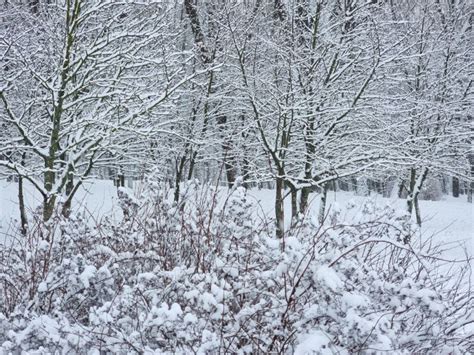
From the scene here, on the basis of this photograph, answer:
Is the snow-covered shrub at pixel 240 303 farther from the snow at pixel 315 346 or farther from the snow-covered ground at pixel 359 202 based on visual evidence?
the snow-covered ground at pixel 359 202

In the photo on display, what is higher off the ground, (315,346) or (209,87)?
(209,87)

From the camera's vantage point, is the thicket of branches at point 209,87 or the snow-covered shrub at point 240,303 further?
the thicket of branches at point 209,87

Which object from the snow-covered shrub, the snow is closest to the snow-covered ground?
the snow-covered shrub

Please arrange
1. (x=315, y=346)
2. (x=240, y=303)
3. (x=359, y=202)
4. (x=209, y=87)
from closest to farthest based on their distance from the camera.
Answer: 1. (x=315, y=346)
2. (x=240, y=303)
3. (x=359, y=202)
4. (x=209, y=87)

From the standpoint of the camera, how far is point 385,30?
35.8 ft

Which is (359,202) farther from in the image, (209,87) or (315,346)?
(315,346)

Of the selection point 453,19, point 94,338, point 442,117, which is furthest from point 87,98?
point 453,19

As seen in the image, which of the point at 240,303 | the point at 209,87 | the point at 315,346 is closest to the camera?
the point at 315,346

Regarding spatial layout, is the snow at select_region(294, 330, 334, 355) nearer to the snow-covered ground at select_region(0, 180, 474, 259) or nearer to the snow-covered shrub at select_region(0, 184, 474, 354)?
the snow-covered shrub at select_region(0, 184, 474, 354)

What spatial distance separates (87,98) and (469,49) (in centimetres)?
1192

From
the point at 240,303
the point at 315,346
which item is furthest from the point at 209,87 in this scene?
the point at 315,346

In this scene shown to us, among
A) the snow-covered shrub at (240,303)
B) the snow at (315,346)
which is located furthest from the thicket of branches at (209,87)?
the snow at (315,346)

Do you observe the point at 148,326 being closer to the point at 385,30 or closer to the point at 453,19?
the point at 385,30

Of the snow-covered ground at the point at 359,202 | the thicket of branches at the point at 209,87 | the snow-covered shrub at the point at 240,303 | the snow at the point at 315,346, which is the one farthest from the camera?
the snow-covered ground at the point at 359,202
